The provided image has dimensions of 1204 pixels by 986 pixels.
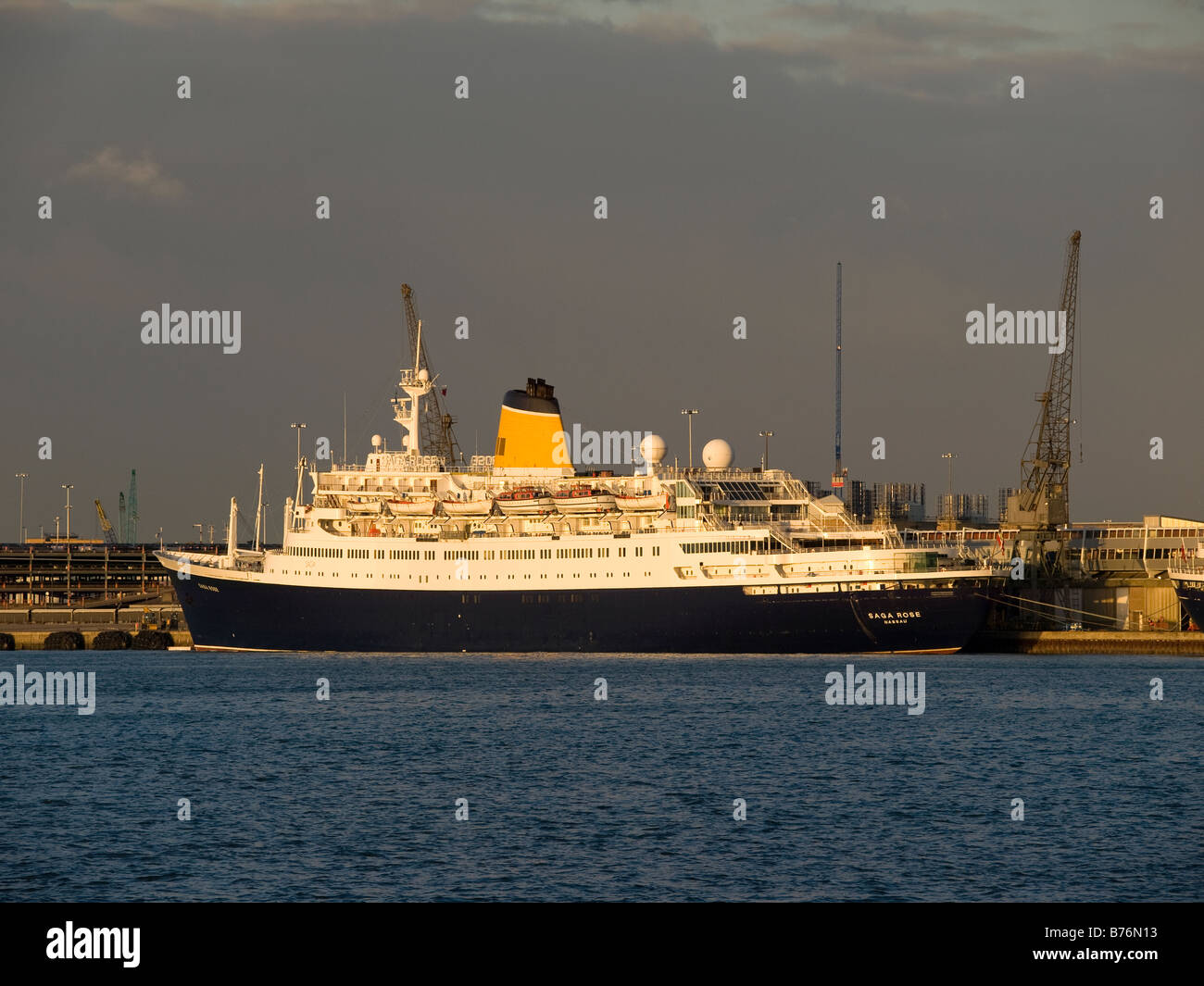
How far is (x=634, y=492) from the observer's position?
8169cm

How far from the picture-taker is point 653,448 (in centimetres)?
8781

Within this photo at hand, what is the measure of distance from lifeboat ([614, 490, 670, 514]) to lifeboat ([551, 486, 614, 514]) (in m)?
0.56

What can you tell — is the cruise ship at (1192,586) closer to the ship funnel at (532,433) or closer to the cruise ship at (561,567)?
the cruise ship at (561,567)

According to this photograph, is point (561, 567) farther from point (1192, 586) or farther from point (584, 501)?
point (1192, 586)

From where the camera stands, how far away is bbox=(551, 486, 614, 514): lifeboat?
265 feet

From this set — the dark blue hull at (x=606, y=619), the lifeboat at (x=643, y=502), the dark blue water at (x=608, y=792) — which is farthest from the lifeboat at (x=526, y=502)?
the dark blue water at (x=608, y=792)

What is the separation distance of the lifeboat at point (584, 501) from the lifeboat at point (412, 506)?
6.87m

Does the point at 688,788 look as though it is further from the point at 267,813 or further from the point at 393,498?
the point at 393,498

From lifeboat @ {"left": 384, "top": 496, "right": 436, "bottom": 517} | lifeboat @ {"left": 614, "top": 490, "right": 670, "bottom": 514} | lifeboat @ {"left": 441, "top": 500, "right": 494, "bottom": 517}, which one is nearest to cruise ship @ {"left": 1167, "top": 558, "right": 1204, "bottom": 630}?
lifeboat @ {"left": 614, "top": 490, "right": 670, "bottom": 514}

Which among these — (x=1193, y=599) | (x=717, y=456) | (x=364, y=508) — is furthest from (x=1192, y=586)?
(x=364, y=508)

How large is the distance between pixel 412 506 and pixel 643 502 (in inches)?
499

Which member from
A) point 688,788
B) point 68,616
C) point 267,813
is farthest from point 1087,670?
point 68,616

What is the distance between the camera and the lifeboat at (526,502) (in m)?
81.9

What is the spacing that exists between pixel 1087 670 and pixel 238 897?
2094 inches
